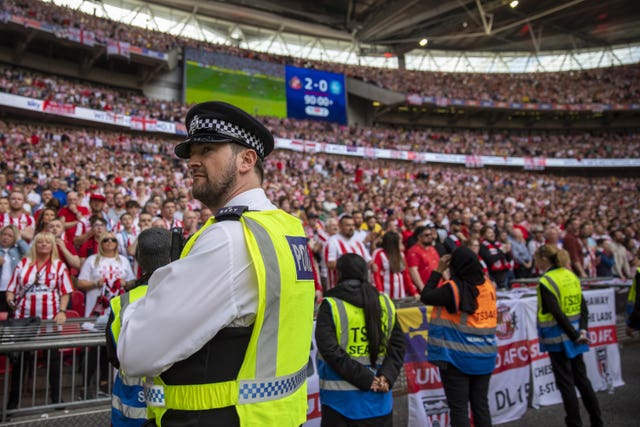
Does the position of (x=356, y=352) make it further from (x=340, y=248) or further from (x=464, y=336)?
(x=340, y=248)

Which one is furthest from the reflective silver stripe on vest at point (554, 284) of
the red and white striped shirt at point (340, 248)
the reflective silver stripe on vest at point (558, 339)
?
the red and white striped shirt at point (340, 248)

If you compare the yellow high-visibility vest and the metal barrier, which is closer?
the yellow high-visibility vest

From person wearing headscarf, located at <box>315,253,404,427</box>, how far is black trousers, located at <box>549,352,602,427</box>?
2.04 m

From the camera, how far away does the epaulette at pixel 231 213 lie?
1.29 m

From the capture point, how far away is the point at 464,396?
3254 millimetres

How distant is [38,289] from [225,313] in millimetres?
3838

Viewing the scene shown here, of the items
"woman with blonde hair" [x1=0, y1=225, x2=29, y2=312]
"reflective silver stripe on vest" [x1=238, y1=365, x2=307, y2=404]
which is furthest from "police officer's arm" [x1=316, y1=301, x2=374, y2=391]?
"woman with blonde hair" [x1=0, y1=225, x2=29, y2=312]

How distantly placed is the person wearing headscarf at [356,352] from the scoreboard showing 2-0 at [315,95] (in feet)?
87.9

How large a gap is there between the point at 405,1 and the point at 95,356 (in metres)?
31.5

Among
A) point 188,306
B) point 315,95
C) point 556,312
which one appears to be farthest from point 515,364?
point 315,95

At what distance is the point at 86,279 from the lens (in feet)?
14.9

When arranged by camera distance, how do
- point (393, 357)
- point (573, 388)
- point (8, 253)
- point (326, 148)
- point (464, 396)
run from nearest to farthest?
point (393, 357)
point (464, 396)
point (573, 388)
point (8, 253)
point (326, 148)

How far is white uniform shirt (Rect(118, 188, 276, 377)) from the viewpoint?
112 cm

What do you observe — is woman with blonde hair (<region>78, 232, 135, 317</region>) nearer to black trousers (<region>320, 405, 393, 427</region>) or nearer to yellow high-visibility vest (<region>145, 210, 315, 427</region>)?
black trousers (<region>320, 405, 393, 427</region>)
